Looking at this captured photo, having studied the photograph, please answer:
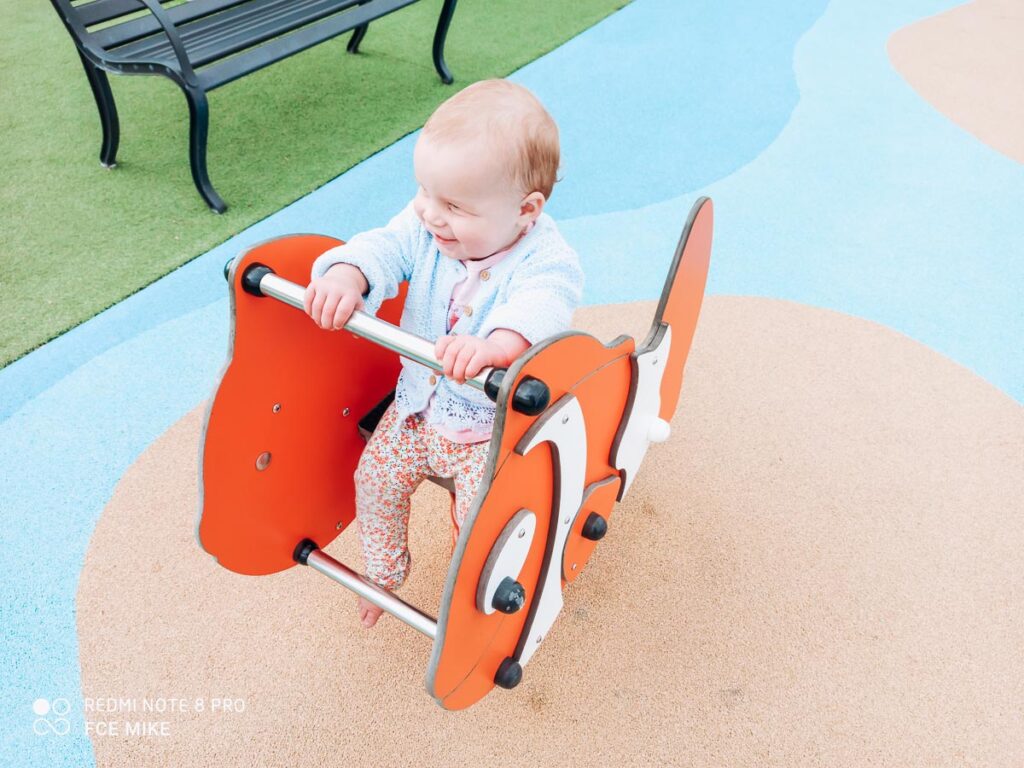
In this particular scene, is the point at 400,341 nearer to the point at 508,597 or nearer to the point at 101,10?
the point at 508,597

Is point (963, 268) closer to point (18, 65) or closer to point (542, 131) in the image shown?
point (542, 131)

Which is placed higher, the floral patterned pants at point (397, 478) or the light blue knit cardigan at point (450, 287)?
the light blue knit cardigan at point (450, 287)

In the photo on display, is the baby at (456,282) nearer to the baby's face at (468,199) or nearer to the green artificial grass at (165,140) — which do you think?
the baby's face at (468,199)

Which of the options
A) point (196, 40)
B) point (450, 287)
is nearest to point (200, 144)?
point (196, 40)

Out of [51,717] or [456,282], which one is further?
[51,717]

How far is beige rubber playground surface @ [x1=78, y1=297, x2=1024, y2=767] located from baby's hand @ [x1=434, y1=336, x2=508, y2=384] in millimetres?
646

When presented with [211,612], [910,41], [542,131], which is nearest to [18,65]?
[211,612]

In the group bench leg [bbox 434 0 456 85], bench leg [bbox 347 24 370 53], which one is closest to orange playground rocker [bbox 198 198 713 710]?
bench leg [bbox 434 0 456 85]

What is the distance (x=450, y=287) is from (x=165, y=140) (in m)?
1.94

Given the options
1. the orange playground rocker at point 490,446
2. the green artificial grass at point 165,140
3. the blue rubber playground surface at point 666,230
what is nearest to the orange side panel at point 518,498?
the orange playground rocker at point 490,446

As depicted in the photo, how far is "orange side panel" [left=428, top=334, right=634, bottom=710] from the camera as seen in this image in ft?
2.65

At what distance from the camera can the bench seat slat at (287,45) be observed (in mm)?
2133

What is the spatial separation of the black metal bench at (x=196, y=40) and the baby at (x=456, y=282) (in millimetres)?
1352

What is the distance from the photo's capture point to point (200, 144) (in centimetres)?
213
